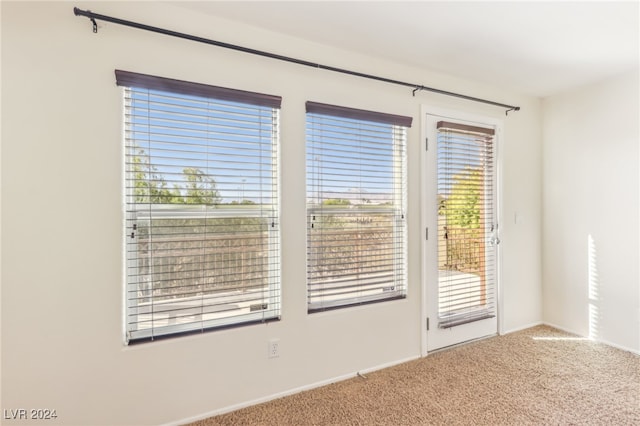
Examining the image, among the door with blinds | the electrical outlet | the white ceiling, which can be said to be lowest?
the electrical outlet

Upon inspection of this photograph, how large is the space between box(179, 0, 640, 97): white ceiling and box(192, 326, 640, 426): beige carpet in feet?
7.87

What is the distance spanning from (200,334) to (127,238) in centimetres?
72

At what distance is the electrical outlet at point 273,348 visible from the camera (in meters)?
2.15

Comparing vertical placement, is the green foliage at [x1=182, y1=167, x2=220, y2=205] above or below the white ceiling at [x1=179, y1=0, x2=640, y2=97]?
below

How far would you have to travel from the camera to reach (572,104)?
127 inches

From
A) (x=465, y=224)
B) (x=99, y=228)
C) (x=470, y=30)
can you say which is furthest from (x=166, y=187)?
(x=465, y=224)

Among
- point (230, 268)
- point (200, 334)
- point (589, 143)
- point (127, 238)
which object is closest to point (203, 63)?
point (127, 238)

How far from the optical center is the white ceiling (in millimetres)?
1876

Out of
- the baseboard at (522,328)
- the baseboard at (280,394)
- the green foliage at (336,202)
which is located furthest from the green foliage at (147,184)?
the baseboard at (522,328)

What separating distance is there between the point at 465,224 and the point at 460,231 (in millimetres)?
99

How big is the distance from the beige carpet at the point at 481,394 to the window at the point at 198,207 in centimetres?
67

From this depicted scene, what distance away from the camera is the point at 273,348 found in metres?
2.16

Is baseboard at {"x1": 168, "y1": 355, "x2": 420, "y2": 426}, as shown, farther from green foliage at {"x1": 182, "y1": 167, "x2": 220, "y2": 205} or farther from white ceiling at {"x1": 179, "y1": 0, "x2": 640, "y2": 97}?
white ceiling at {"x1": 179, "y1": 0, "x2": 640, "y2": 97}

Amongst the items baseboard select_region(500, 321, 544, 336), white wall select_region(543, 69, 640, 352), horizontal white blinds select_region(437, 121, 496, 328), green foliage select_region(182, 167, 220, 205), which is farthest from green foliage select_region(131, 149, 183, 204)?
white wall select_region(543, 69, 640, 352)
